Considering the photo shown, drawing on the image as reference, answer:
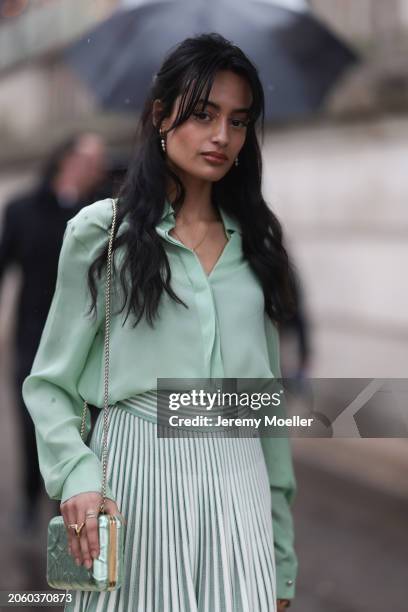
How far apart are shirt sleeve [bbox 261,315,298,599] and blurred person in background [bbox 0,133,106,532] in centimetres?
176

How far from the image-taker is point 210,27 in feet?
7.89

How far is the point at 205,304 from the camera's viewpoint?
184 centimetres

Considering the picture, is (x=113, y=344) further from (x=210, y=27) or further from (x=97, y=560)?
(x=210, y=27)

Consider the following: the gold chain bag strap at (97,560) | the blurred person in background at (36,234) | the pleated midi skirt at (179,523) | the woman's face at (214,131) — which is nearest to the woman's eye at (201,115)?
the woman's face at (214,131)

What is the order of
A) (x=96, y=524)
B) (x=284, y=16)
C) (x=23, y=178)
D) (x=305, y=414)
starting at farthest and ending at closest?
(x=23, y=178), (x=284, y=16), (x=305, y=414), (x=96, y=524)

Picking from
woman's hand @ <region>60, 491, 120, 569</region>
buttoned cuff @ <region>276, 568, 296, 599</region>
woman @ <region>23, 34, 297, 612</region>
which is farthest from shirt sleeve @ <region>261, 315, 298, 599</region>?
woman's hand @ <region>60, 491, 120, 569</region>

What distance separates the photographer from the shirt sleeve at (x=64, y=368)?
1.78 m

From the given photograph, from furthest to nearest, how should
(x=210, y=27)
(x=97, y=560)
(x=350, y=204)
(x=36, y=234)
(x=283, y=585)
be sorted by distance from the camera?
(x=350, y=204) → (x=36, y=234) → (x=210, y=27) → (x=283, y=585) → (x=97, y=560)

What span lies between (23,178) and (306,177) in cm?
561

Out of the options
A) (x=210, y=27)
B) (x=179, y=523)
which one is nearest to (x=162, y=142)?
(x=210, y=27)

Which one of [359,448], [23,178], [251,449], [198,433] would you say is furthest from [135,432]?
[23,178]

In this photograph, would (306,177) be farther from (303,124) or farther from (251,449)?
(251,449)

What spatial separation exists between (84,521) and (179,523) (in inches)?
8.2

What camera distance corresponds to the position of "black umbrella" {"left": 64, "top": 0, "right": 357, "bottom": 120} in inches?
101
